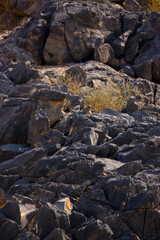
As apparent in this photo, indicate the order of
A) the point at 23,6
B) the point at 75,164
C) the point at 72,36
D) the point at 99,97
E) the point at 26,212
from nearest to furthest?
the point at 26,212
the point at 75,164
the point at 99,97
the point at 72,36
the point at 23,6

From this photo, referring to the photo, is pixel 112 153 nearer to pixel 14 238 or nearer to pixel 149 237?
pixel 149 237

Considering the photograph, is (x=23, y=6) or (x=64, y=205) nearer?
(x=64, y=205)

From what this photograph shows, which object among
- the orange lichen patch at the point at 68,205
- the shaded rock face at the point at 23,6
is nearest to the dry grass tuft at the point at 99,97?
the orange lichen patch at the point at 68,205

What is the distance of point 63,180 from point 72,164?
0.22 meters

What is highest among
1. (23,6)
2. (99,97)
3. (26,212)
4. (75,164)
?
(26,212)

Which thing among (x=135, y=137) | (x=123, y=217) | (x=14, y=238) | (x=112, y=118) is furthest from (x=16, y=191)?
(x=112, y=118)

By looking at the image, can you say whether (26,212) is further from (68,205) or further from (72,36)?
(72,36)

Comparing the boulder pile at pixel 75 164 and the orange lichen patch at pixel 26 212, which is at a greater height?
the orange lichen patch at pixel 26 212

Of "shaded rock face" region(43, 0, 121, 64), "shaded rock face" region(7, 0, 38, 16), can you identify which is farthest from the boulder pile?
"shaded rock face" region(7, 0, 38, 16)

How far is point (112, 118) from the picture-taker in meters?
6.30

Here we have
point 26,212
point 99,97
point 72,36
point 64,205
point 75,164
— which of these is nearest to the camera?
point 26,212

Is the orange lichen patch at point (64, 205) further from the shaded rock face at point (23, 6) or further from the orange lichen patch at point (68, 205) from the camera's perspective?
the shaded rock face at point (23, 6)

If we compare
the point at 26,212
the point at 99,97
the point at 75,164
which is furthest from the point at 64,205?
the point at 99,97

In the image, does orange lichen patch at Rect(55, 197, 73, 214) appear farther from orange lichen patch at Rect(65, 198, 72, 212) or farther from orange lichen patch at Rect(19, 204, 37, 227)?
orange lichen patch at Rect(19, 204, 37, 227)
